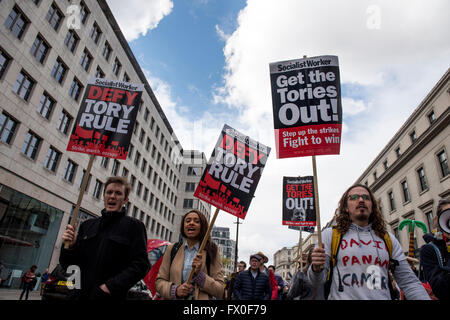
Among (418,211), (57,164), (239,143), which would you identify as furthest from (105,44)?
(418,211)

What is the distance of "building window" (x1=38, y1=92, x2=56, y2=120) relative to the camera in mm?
18969

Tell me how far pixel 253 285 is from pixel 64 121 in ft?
66.2

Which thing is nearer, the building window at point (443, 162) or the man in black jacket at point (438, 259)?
the man in black jacket at point (438, 259)

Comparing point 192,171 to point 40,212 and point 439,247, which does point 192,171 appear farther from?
point 439,247

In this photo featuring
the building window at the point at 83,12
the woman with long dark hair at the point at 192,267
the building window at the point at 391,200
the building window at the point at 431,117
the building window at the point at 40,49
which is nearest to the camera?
the woman with long dark hair at the point at 192,267

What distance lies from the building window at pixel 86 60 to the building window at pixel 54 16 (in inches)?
126

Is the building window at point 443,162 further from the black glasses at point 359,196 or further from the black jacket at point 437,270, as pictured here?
the black glasses at point 359,196

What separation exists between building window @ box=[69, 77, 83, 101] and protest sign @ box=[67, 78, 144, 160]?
1987cm

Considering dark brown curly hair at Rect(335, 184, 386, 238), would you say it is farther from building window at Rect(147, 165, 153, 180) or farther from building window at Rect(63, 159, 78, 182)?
building window at Rect(147, 165, 153, 180)

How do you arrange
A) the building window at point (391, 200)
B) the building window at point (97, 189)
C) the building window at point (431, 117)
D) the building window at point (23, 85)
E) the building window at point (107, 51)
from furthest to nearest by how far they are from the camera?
the building window at point (391, 200) < the building window at point (107, 51) < the building window at point (97, 189) < the building window at point (431, 117) < the building window at point (23, 85)

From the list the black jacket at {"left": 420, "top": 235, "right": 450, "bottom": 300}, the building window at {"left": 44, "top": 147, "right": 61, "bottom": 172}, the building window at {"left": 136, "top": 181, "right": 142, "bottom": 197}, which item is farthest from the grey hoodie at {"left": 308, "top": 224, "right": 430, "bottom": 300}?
the building window at {"left": 136, "top": 181, "right": 142, "bottom": 197}

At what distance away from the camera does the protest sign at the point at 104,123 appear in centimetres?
471

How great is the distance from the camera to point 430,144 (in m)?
24.0

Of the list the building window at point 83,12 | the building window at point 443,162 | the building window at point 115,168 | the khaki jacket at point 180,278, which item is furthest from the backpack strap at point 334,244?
the building window at point 115,168
